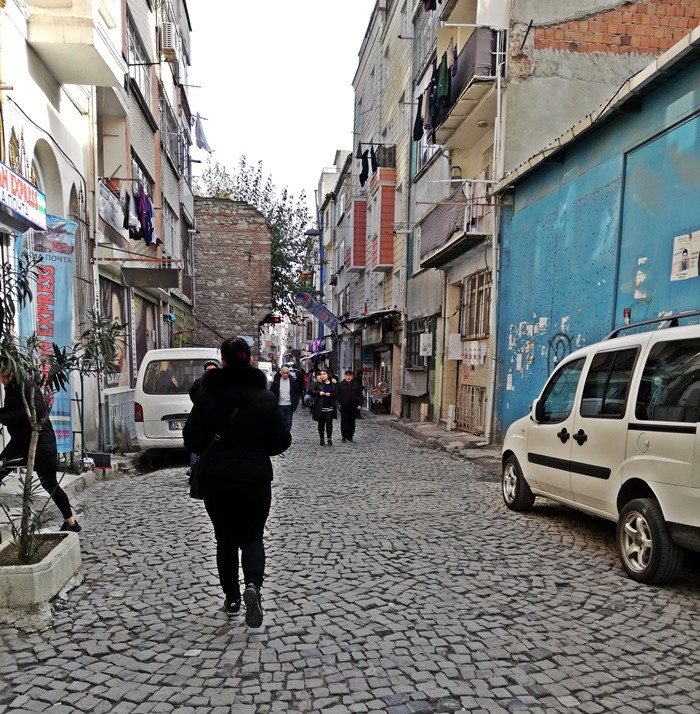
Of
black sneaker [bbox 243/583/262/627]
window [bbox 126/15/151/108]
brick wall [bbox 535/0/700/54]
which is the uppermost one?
window [bbox 126/15/151/108]

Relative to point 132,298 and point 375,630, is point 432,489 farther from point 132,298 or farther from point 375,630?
point 132,298

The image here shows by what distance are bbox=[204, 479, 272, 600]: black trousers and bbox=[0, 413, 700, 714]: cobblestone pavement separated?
16.5 inches

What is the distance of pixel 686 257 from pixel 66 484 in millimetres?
8362

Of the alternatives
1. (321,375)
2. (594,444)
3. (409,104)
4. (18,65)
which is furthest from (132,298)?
(594,444)

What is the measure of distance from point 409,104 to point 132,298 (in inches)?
472

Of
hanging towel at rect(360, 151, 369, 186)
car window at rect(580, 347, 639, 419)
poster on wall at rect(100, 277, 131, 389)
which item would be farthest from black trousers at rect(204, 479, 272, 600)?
hanging towel at rect(360, 151, 369, 186)

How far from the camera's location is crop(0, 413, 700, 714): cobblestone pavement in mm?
2975

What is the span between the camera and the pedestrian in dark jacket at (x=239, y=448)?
3.54 metres

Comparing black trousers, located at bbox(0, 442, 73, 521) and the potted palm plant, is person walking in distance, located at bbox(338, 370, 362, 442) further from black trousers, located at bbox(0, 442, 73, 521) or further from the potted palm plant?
the potted palm plant

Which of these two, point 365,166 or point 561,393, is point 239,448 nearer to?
point 561,393

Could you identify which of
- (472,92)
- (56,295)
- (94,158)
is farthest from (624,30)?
(56,295)

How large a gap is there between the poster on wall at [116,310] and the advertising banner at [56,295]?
12.2ft

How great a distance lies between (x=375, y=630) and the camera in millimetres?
3682

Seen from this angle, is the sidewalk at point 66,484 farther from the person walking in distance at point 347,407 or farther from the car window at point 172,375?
the person walking in distance at point 347,407
